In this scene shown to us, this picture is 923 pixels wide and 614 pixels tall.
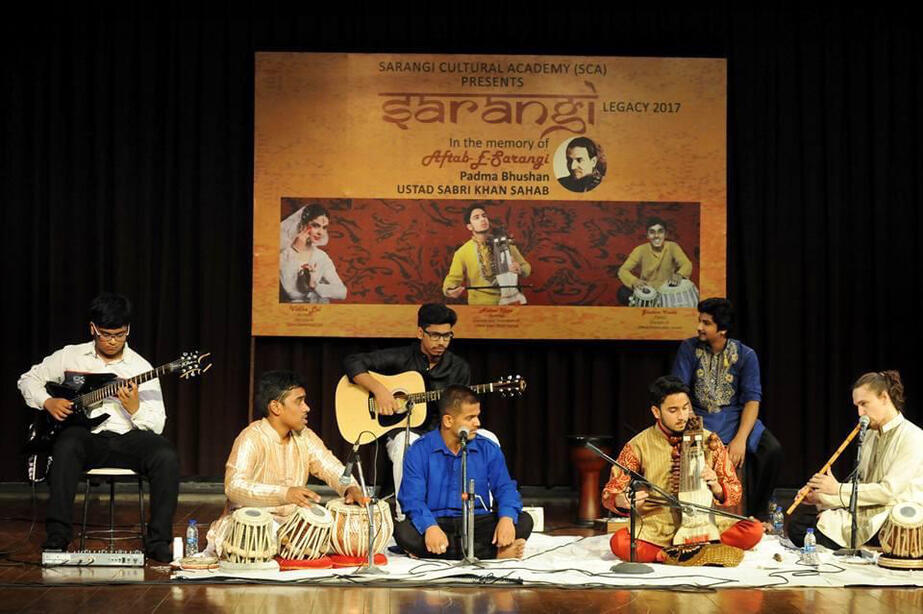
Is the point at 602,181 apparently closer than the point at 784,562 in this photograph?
No

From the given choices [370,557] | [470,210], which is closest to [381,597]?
[370,557]

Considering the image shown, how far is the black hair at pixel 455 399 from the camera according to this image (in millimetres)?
6363

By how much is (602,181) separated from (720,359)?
173cm


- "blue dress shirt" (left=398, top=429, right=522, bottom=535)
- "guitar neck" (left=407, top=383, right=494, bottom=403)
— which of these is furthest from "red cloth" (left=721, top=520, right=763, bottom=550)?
"guitar neck" (left=407, top=383, right=494, bottom=403)

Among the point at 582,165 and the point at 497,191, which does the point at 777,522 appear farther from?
the point at 497,191

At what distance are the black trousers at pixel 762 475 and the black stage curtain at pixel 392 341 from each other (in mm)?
1527

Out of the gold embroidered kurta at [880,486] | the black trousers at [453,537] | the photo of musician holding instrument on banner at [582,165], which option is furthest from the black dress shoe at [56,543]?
the photo of musician holding instrument on banner at [582,165]

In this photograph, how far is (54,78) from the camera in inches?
360

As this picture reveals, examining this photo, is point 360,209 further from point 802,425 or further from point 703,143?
point 802,425

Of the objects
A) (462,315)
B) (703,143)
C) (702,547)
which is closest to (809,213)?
(703,143)

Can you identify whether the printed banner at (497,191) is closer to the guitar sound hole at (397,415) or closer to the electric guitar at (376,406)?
the electric guitar at (376,406)

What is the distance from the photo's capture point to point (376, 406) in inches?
307

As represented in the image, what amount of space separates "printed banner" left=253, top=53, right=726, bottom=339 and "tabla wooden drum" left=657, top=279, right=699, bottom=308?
12 millimetres

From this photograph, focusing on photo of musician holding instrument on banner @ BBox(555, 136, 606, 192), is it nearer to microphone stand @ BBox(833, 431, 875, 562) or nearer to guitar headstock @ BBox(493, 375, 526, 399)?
guitar headstock @ BBox(493, 375, 526, 399)
